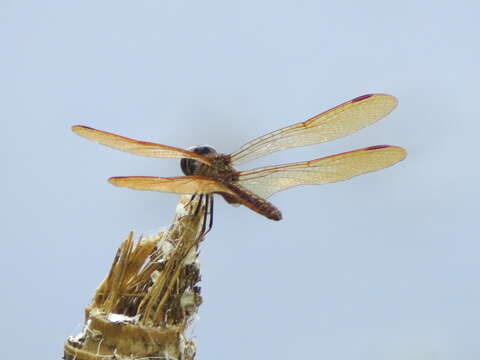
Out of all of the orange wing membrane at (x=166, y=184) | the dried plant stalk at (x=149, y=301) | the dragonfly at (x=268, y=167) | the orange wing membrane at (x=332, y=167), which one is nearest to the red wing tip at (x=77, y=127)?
the dragonfly at (x=268, y=167)

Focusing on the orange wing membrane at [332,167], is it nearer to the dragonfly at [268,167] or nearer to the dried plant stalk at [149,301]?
the dragonfly at [268,167]

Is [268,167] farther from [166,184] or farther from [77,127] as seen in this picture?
[77,127]

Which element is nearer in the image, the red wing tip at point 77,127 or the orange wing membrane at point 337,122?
the red wing tip at point 77,127

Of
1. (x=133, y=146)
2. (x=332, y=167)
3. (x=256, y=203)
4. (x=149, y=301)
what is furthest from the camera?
(x=332, y=167)

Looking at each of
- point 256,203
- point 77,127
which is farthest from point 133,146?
point 256,203

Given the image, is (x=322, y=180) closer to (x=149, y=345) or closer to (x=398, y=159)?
(x=398, y=159)

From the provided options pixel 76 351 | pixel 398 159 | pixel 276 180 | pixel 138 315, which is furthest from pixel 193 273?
pixel 398 159
